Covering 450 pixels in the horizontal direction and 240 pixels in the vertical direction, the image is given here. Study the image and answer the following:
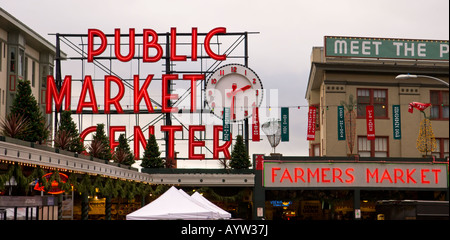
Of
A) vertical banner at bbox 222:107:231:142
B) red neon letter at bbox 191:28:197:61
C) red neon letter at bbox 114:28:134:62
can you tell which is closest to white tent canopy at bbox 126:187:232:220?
vertical banner at bbox 222:107:231:142

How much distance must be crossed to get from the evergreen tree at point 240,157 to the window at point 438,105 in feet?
53.1

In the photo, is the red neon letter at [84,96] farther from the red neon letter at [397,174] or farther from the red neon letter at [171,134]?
the red neon letter at [397,174]

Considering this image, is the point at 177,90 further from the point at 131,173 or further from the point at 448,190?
the point at 448,190

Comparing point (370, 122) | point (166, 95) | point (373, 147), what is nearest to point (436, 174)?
point (373, 147)

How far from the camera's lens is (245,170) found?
4909 centimetres

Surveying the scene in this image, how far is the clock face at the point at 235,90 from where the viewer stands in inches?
2277

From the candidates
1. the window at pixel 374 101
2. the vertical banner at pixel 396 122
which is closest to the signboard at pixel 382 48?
the window at pixel 374 101

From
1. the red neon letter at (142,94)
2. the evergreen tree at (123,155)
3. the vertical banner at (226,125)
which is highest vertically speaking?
the red neon letter at (142,94)

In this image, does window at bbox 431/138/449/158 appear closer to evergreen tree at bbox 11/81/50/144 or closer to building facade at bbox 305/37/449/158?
building facade at bbox 305/37/449/158

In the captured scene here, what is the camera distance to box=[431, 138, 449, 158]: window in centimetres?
5244

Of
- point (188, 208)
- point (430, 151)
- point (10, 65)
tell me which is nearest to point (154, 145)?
point (10, 65)

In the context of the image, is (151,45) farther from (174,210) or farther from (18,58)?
(174,210)

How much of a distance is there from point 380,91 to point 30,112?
32820 millimetres
